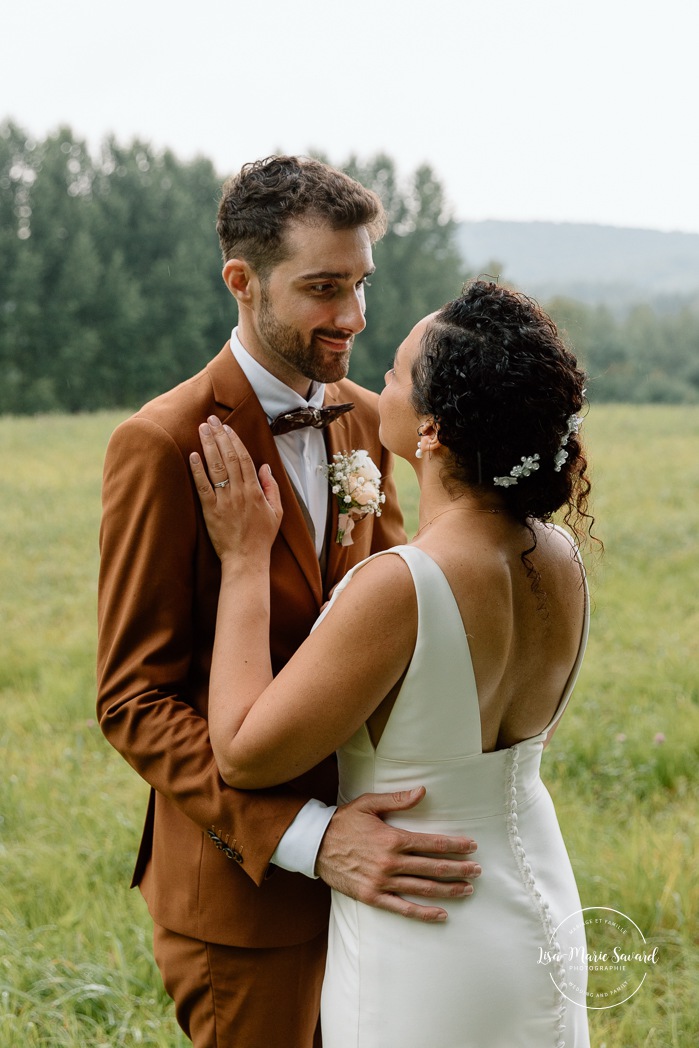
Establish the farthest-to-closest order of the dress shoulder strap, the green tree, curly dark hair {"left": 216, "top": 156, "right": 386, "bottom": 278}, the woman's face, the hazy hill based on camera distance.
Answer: the hazy hill < the green tree < curly dark hair {"left": 216, "top": 156, "right": 386, "bottom": 278} < the dress shoulder strap < the woman's face

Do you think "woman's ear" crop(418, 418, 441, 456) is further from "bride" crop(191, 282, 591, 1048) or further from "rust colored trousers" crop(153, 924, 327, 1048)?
"rust colored trousers" crop(153, 924, 327, 1048)

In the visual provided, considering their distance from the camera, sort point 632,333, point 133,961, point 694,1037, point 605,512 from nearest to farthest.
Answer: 1. point 694,1037
2. point 133,961
3. point 605,512
4. point 632,333

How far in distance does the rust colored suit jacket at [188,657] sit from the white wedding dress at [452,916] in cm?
24

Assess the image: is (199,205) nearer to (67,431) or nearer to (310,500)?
(67,431)

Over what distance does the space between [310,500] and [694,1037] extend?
2293 millimetres

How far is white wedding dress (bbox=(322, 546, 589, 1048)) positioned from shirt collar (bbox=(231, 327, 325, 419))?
721 millimetres

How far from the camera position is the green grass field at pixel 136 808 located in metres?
3.51

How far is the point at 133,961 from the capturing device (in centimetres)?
376

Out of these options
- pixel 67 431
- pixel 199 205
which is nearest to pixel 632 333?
pixel 199 205

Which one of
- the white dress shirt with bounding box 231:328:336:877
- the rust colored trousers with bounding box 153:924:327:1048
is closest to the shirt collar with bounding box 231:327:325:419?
the white dress shirt with bounding box 231:328:336:877

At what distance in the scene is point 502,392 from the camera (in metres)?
2.02

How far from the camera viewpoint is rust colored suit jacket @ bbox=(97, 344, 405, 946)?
88.3 inches

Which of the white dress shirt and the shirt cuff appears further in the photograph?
the white dress shirt

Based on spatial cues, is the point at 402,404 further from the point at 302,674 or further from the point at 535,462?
the point at 302,674
